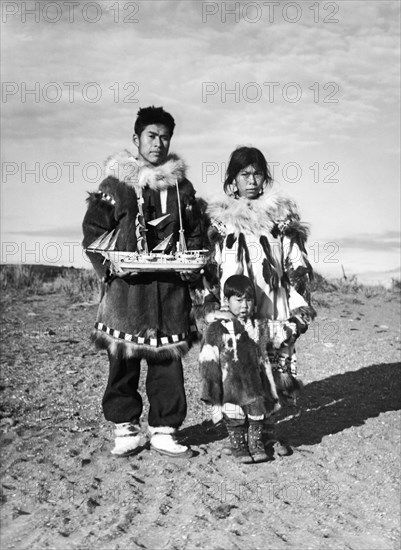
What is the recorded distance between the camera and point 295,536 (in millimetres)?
3318

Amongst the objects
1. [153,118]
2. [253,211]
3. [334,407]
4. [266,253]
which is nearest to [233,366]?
[266,253]

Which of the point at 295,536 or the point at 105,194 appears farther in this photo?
the point at 105,194

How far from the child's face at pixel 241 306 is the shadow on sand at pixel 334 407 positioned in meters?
0.97

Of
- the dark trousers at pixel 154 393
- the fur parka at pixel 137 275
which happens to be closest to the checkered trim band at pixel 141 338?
the fur parka at pixel 137 275

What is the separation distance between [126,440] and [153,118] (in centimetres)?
185

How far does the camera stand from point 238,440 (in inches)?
162

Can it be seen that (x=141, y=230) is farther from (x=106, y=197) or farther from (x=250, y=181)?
(x=250, y=181)

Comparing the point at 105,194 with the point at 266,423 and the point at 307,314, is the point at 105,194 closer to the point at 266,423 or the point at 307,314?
the point at 307,314

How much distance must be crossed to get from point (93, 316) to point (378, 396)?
3860 mm

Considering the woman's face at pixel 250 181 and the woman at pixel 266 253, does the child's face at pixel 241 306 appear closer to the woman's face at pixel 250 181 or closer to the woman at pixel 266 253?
the woman at pixel 266 253

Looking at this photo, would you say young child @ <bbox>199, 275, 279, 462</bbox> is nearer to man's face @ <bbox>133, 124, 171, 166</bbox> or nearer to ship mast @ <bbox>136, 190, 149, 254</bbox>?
ship mast @ <bbox>136, 190, 149, 254</bbox>

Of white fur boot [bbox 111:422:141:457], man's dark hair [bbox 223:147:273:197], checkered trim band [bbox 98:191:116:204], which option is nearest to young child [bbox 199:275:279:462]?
white fur boot [bbox 111:422:141:457]

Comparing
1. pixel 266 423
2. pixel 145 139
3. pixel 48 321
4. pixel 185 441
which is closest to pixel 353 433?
pixel 266 423

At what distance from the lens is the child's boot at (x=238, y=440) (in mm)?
4098
